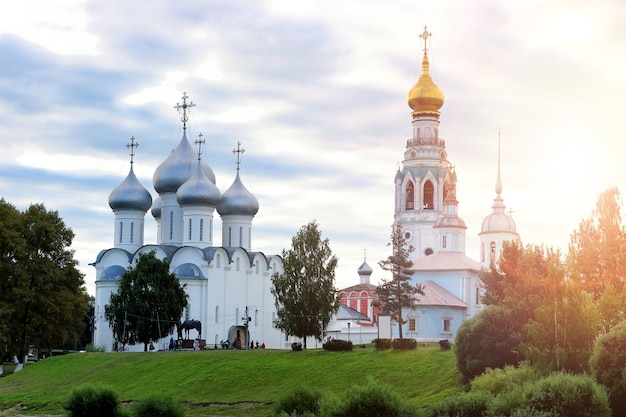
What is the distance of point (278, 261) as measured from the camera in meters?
70.2

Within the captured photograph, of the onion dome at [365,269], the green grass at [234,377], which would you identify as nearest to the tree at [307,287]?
the green grass at [234,377]

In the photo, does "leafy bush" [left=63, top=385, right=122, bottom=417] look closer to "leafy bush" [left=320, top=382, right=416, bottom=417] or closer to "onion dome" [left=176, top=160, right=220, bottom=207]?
"leafy bush" [left=320, top=382, right=416, bottom=417]

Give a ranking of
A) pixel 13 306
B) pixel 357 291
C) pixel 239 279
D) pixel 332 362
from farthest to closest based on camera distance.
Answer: pixel 357 291 < pixel 239 279 < pixel 13 306 < pixel 332 362

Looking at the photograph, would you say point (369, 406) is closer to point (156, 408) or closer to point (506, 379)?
point (506, 379)

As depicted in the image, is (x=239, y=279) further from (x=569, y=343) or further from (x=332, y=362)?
(x=569, y=343)

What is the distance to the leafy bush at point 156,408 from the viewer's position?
1271 inches

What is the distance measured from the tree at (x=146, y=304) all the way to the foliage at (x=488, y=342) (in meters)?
23.3

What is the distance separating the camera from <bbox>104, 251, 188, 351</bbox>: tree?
180 feet

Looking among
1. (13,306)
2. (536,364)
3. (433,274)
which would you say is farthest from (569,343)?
(433,274)

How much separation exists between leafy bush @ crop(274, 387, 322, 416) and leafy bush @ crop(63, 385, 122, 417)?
7.97 m

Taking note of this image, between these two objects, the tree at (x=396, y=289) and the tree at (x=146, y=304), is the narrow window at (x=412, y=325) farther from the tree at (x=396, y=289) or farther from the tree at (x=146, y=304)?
the tree at (x=146, y=304)

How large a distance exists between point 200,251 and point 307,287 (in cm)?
1558

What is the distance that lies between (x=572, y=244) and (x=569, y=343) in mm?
13049

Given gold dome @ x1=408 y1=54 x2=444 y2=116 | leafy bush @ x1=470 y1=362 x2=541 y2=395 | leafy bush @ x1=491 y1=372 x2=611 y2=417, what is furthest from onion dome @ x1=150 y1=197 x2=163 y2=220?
leafy bush @ x1=491 y1=372 x2=611 y2=417
